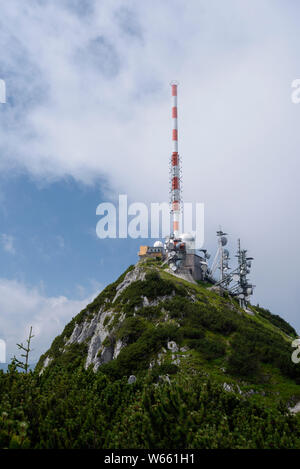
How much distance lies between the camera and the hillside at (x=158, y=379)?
62.7 feet

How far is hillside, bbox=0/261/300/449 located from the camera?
1912cm

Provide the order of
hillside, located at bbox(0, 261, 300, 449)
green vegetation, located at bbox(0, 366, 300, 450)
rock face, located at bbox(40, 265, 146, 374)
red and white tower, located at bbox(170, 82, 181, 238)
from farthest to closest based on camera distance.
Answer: red and white tower, located at bbox(170, 82, 181, 238) < rock face, located at bbox(40, 265, 146, 374) < hillside, located at bbox(0, 261, 300, 449) < green vegetation, located at bbox(0, 366, 300, 450)

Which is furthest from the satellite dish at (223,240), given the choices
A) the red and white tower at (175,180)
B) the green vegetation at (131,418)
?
the green vegetation at (131,418)

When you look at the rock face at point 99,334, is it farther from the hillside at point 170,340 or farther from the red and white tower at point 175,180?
the red and white tower at point 175,180

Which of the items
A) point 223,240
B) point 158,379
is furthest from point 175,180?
point 158,379

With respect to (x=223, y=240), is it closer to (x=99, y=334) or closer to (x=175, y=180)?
(x=175, y=180)

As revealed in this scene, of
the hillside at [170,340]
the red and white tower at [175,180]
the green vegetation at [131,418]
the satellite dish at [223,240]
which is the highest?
the red and white tower at [175,180]

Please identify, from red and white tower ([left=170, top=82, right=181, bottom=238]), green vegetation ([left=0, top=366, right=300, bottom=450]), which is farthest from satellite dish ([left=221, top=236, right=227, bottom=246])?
green vegetation ([left=0, top=366, right=300, bottom=450])

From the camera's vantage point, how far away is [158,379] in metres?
40.4

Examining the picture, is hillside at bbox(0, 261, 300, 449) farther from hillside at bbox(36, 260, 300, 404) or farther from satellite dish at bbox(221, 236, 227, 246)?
satellite dish at bbox(221, 236, 227, 246)

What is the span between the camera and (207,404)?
22094mm

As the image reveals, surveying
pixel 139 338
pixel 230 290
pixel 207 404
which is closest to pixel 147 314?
pixel 139 338

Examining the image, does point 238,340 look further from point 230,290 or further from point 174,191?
point 174,191

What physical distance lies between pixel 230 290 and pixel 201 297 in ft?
67.8
